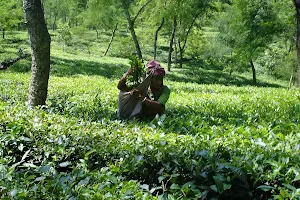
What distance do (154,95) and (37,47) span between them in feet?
8.19

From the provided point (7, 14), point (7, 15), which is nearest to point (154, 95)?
point (7, 14)

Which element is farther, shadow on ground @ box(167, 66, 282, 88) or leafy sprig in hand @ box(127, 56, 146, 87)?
shadow on ground @ box(167, 66, 282, 88)

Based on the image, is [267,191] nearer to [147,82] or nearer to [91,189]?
[91,189]

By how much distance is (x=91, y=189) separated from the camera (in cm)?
265

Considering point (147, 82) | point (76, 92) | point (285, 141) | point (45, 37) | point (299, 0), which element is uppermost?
point (299, 0)

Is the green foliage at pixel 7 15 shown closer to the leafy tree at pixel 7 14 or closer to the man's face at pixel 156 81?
the leafy tree at pixel 7 14

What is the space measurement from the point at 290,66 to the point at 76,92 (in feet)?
96.3

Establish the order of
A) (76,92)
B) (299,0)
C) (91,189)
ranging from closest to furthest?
(91,189) → (76,92) → (299,0)

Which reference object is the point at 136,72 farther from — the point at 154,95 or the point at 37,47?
the point at 37,47

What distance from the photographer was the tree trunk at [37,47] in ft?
20.1

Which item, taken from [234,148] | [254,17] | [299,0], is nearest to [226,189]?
[234,148]

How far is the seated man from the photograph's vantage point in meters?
5.47

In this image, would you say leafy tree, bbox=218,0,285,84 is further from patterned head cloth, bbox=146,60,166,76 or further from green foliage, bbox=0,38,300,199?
green foliage, bbox=0,38,300,199

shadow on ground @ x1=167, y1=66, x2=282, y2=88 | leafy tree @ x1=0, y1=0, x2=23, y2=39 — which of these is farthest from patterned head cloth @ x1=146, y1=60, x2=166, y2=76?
leafy tree @ x1=0, y1=0, x2=23, y2=39
